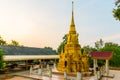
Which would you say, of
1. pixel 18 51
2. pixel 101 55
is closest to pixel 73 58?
pixel 101 55

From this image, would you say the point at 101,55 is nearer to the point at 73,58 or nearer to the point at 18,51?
the point at 73,58

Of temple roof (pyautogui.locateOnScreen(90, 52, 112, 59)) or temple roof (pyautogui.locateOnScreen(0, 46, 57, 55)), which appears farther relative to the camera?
temple roof (pyautogui.locateOnScreen(0, 46, 57, 55))

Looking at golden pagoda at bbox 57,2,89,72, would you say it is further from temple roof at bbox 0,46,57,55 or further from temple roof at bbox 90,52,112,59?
temple roof at bbox 0,46,57,55

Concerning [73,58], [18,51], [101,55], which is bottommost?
[73,58]

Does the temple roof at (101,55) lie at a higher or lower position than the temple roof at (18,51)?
lower

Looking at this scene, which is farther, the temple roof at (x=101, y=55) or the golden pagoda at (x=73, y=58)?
the golden pagoda at (x=73, y=58)

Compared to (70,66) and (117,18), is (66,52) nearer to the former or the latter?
(70,66)

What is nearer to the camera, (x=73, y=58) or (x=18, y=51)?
(x=73, y=58)

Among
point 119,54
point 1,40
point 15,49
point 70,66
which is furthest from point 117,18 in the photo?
point 1,40

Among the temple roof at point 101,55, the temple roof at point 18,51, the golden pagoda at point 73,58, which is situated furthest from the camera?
the temple roof at point 18,51

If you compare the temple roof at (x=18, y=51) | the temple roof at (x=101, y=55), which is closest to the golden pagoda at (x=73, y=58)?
the temple roof at (x=101, y=55)

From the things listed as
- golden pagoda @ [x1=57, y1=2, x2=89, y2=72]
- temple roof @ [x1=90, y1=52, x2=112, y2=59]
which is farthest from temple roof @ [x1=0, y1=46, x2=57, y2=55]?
temple roof @ [x1=90, y1=52, x2=112, y2=59]

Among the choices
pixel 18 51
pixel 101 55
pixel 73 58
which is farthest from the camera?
pixel 18 51

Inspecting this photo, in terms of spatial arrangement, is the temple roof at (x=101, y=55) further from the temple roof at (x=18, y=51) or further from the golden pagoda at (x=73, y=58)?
the temple roof at (x=18, y=51)
